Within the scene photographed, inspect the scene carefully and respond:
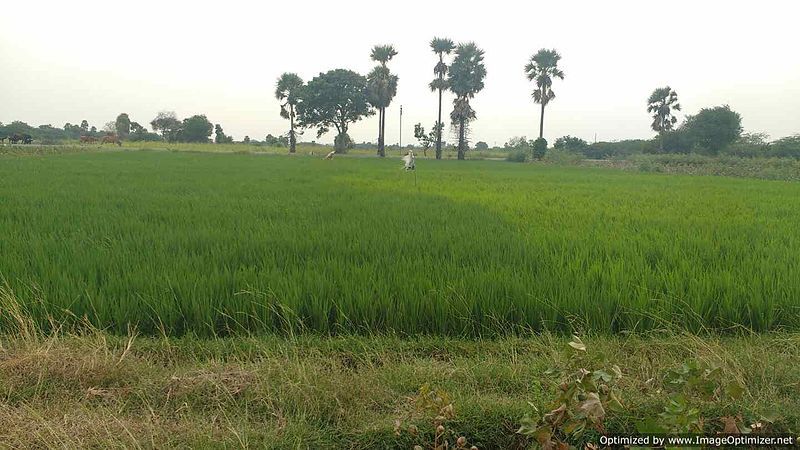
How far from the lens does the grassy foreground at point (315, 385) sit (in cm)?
176

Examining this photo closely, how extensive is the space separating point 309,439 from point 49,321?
203 centimetres

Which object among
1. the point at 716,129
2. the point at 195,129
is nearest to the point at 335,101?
the point at 195,129

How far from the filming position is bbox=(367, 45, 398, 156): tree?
4416 centimetres

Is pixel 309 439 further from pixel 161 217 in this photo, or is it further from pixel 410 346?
pixel 161 217

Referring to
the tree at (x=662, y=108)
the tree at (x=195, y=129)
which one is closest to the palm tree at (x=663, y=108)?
the tree at (x=662, y=108)

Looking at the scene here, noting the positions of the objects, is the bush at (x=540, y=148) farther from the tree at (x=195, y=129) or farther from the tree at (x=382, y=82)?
the tree at (x=195, y=129)

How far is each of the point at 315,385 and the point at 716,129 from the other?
144 ft

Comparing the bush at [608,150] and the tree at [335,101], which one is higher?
the tree at [335,101]

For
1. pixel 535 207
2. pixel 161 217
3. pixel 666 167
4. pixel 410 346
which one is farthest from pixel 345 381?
pixel 666 167

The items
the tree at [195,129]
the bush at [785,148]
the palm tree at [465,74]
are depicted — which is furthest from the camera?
the tree at [195,129]

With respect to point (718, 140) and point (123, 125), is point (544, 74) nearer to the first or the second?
point (718, 140)

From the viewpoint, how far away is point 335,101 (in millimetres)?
48406

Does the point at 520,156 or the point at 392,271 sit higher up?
the point at 520,156

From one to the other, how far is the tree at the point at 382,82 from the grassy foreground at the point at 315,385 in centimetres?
4185
